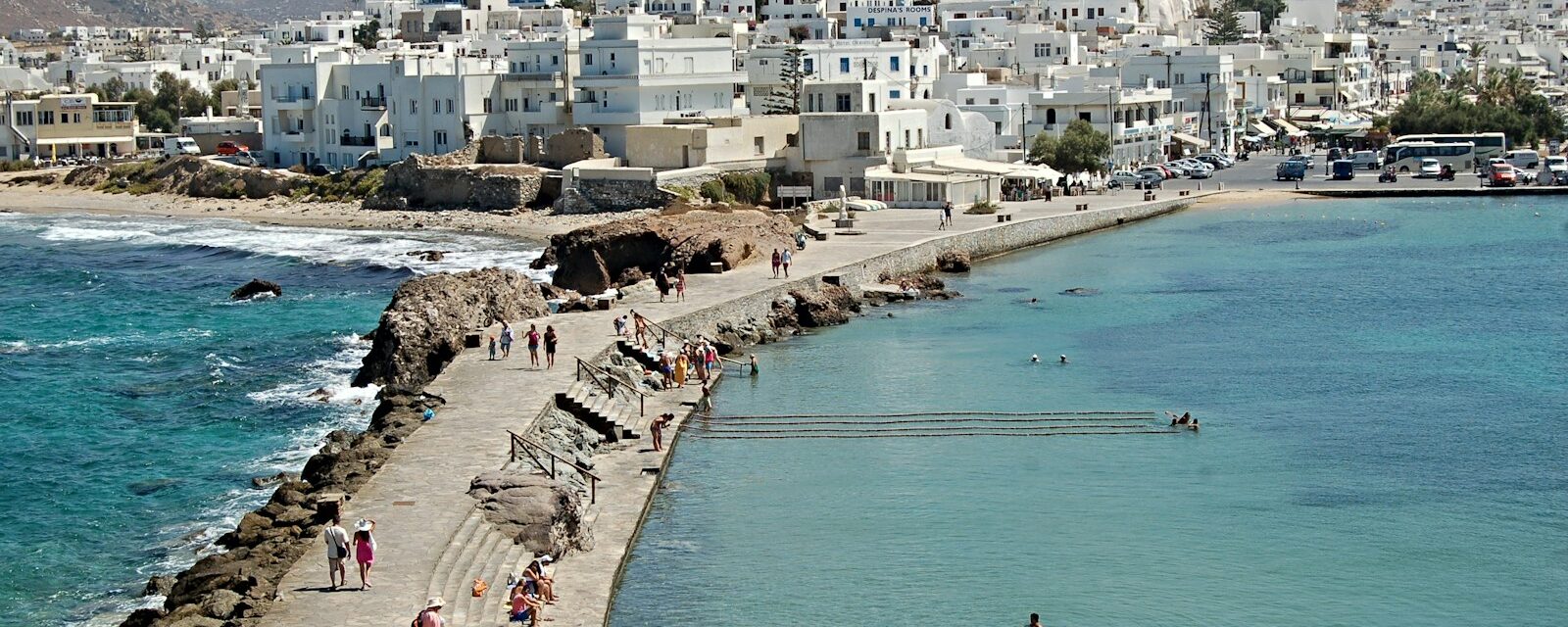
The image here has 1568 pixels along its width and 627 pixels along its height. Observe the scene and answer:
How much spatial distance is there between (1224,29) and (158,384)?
90.5m

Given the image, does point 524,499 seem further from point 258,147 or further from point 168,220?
point 258,147

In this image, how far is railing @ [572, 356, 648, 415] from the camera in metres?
29.6

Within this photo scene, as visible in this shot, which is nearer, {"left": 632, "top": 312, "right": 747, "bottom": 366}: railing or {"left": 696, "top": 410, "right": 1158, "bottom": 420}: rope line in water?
{"left": 696, "top": 410, "right": 1158, "bottom": 420}: rope line in water

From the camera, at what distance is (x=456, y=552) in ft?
68.0

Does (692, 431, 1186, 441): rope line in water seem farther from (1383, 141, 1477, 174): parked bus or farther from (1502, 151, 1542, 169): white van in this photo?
(1502, 151, 1542, 169): white van

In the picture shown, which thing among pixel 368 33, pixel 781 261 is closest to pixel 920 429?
pixel 781 261

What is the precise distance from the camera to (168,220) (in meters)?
65.6

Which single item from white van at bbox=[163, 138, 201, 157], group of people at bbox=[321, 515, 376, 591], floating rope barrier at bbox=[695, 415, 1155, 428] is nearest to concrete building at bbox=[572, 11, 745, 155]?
white van at bbox=[163, 138, 201, 157]

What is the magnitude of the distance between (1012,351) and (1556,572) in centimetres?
1432

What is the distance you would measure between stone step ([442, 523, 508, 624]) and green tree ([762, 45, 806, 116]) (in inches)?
1746

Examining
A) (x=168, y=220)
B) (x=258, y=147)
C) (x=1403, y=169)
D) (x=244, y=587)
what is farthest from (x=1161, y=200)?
(x=244, y=587)

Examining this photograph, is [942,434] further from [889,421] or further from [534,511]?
[534,511]

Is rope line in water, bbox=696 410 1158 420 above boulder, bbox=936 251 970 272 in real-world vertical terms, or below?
below

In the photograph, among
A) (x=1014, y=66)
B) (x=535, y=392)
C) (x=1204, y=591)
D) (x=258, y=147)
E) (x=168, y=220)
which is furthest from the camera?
(x=1014, y=66)
